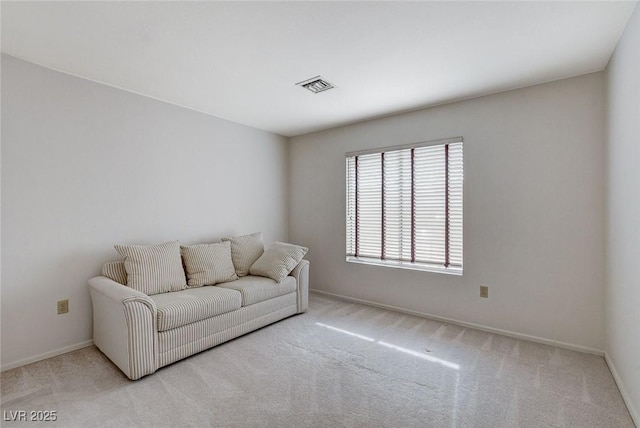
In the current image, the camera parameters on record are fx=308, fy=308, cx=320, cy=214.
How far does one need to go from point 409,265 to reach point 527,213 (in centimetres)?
139

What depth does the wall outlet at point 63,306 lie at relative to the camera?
2.73 metres

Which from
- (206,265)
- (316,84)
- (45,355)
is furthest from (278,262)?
(45,355)

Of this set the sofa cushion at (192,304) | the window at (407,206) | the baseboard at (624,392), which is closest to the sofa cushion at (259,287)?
the sofa cushion at (192,304)

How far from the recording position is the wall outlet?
2730 mm

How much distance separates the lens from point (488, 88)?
3.07m

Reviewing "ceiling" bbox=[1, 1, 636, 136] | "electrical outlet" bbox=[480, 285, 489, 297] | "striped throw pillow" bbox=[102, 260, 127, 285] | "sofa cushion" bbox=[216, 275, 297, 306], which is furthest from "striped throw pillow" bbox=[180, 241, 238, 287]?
"electrical outlet" bbox=[480, 285, 489, 297]

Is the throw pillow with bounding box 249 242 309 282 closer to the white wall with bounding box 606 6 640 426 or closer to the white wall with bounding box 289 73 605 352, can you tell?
the white wall with bounding box 289 73 605 352

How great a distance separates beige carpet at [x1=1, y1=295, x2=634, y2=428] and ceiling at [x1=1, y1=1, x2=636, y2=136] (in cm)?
249

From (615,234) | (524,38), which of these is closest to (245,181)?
(524,38)

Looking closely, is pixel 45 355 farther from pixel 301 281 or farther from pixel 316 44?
pixel 316 44

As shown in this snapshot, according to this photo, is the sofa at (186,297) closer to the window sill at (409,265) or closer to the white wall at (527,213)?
the window sill at (409,265)

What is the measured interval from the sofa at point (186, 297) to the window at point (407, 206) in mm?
1038

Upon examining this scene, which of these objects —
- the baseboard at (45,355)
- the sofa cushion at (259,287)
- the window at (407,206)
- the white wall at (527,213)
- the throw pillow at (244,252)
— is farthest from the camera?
the throw pillow at (244,252)

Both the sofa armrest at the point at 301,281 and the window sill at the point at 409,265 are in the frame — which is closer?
the window sill at the point at 409,265
